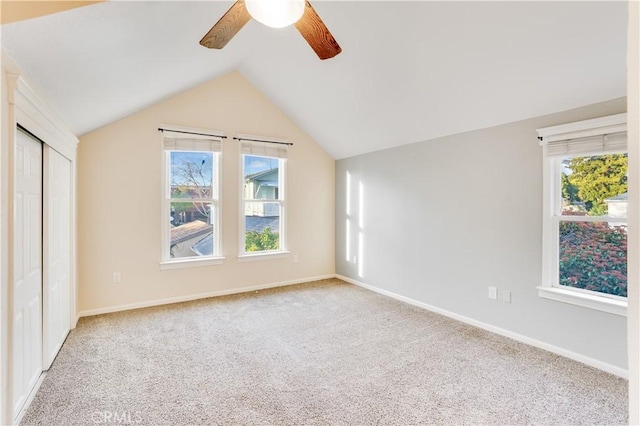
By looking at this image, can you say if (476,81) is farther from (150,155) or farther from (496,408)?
(150,155)

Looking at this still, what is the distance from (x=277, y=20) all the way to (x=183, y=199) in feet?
10.3

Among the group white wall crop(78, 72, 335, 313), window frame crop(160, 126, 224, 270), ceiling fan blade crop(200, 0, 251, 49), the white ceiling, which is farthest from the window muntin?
ceiling fan blade crop(200, 0, 251, 49)

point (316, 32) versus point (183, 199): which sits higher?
point (316, 32)

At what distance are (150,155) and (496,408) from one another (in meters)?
4.20

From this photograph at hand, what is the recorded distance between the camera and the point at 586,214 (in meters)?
2.61

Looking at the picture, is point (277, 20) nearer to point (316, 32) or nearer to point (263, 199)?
point (316, 32)

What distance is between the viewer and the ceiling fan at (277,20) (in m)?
1.45

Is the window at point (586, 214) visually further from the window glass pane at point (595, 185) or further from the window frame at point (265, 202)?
the window frame at point (265, 202)

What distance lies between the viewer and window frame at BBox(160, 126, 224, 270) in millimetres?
3924

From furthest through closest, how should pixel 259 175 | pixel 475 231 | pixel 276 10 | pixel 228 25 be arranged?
pixel 259 175 < pixel 475 231 < pixel 228 25 < pixel 276 10

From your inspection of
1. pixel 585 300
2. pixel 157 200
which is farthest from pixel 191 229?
pixel 585 300

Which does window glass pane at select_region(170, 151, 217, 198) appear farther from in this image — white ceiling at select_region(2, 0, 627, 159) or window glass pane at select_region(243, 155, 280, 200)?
white ceiling at select_region(2, 0, 627, 159)

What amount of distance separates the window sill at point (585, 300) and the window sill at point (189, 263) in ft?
12.2

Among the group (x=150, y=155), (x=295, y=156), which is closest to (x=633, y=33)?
(x=150, y=155)
